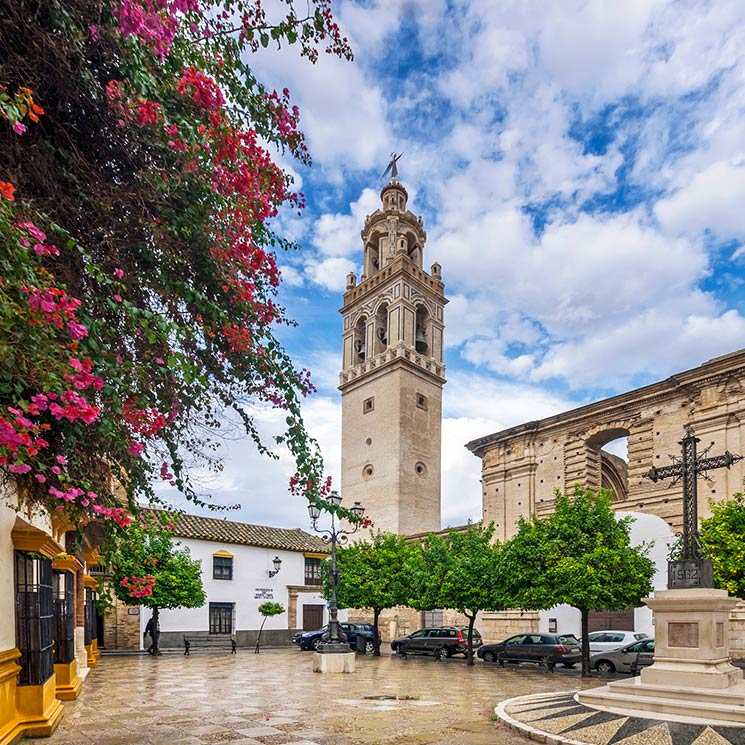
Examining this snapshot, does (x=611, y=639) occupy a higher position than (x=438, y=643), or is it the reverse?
(x=611, y=639)

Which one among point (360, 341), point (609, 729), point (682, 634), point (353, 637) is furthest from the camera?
point (360, 341)

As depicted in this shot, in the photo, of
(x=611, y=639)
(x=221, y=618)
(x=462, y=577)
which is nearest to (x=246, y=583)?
(x=221, y=618)

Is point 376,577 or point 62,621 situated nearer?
point 62,621

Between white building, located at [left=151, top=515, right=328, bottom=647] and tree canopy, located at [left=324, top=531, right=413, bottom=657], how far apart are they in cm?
463

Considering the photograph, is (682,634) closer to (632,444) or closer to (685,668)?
(685,668)

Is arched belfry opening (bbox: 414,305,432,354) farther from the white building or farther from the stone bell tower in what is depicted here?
the white building

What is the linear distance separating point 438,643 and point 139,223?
23.4 metres

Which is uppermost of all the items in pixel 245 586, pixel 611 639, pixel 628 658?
pixel 628 658

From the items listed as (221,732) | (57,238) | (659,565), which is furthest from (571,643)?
(57,238)

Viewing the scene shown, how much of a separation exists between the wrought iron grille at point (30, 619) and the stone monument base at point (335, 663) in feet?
34.5

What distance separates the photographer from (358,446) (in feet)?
131

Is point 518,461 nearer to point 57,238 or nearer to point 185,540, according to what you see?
point 185,540

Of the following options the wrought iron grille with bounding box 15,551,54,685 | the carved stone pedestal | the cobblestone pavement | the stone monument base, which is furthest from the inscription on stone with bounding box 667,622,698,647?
the stone monument base

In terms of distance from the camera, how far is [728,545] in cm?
1723
